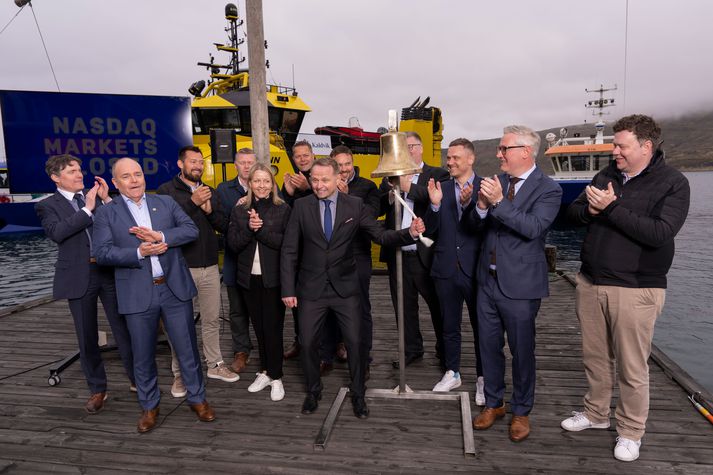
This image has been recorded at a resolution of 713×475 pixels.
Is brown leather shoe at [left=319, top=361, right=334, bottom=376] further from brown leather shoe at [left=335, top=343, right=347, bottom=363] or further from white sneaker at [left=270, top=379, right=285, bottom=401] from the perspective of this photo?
white sneaker at [left=270, top=379, right=285, bottom=401]

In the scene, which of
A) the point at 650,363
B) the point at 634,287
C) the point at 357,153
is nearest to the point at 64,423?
the point at 634,287

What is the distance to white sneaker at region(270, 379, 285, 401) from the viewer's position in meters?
3.83

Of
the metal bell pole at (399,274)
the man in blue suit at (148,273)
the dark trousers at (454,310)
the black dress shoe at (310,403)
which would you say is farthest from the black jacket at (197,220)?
the dark trousers at (454,310)

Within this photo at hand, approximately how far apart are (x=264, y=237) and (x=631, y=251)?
8.87ft

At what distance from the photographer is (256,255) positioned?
12.5 feet

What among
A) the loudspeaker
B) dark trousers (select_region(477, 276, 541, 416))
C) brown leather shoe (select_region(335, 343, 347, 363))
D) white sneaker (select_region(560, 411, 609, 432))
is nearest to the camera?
dark trousers (select_region(477, 276, 541, 416))

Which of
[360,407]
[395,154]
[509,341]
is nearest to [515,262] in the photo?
[509,341]

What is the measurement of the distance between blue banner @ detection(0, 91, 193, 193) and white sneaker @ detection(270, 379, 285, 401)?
12.5 ft

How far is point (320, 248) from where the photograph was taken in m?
3.42

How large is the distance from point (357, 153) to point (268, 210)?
39.1 feet

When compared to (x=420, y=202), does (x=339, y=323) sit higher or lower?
lower

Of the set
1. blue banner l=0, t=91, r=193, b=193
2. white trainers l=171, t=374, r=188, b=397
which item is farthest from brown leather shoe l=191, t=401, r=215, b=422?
blue banner l=0, t=91, r=193, b=193

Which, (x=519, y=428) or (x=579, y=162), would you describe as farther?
(x=579, y=162)

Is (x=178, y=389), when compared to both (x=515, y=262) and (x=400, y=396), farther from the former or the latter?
(x=515, y=262)
